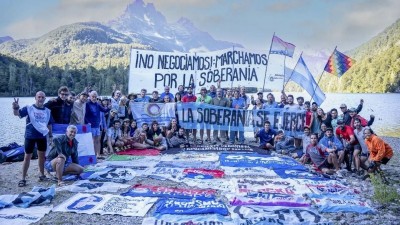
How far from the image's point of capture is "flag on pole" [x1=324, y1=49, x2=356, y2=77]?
47.9 feet

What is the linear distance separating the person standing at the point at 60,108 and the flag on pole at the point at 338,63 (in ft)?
34.4

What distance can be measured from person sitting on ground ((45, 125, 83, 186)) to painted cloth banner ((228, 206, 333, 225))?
4150mm

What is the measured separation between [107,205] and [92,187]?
4.60ft

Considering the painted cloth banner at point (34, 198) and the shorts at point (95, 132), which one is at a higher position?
the shorts at point (95, 132)

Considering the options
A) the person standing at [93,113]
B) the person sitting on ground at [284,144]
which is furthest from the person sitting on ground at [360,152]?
the person standing at [93,113]

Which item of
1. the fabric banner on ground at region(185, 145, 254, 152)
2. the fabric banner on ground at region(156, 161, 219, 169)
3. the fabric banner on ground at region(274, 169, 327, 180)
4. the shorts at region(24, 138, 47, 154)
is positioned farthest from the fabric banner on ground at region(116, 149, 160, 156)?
the fabric banner on ground at region(274, 169, 327, 180)

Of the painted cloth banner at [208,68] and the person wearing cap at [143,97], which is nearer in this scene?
the person wearing cap at [143,97]

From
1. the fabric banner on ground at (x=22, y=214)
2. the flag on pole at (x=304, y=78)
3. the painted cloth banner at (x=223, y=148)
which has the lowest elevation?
the fabric banner on ground at (x=22, y=214)

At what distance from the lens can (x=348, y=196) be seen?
24.3ft

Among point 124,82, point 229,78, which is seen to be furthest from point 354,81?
point 229,78

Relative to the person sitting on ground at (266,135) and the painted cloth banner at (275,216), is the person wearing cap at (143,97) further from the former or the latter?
→ the painted cloth banner at (275,216)

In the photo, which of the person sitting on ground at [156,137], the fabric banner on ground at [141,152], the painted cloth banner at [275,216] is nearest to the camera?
the painted cloth banner at [275,216]

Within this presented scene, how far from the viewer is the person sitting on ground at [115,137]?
12.7m

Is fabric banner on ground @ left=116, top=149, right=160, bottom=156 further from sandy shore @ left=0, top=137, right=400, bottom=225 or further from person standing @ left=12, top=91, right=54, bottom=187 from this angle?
person standing @ left=12, top=91, right=54, bottom=187
